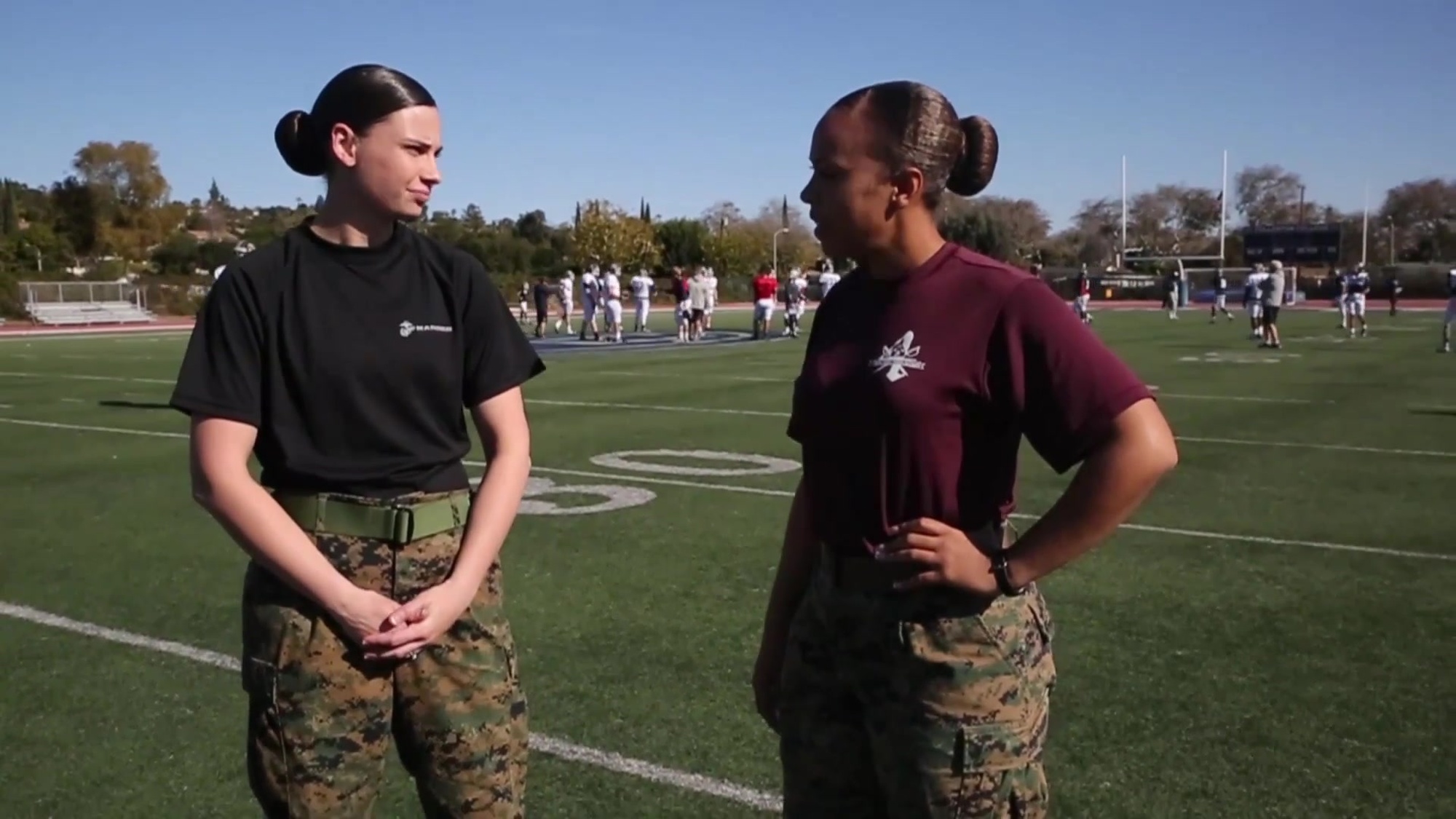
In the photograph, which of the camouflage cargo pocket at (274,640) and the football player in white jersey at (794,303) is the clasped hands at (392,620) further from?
the football player in white jersey at (794,303)

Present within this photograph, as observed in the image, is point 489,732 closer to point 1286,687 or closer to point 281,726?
point 281,726

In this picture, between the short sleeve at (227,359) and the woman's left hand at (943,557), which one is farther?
the short sleeve at (227,359)

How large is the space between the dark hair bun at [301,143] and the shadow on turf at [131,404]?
14.2m

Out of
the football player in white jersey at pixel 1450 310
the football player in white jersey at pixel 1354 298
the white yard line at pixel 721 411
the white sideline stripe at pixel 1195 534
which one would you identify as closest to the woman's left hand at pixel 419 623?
the white sideline stripe at pixel 1195 534

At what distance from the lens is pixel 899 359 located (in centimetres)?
243

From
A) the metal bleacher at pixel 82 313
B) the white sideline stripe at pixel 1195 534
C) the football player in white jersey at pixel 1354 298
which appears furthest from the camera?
the metal bleacher at pixel 82 313

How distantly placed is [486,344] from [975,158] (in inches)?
45.5

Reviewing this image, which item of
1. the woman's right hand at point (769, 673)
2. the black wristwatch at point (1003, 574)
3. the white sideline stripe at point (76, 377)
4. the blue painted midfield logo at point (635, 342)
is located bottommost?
the white sideline stripe at point (76, 377)

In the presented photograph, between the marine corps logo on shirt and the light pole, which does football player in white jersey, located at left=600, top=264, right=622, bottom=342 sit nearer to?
the marine corps logo on shirt

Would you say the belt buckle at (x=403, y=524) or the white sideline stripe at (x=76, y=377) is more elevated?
the belt buckle at (x=403, y=524)

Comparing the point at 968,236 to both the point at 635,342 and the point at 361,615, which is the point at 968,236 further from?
the point at 635,342

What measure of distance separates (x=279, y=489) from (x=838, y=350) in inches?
47.9

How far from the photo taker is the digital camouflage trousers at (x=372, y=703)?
273 cm

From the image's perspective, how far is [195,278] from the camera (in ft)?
198
